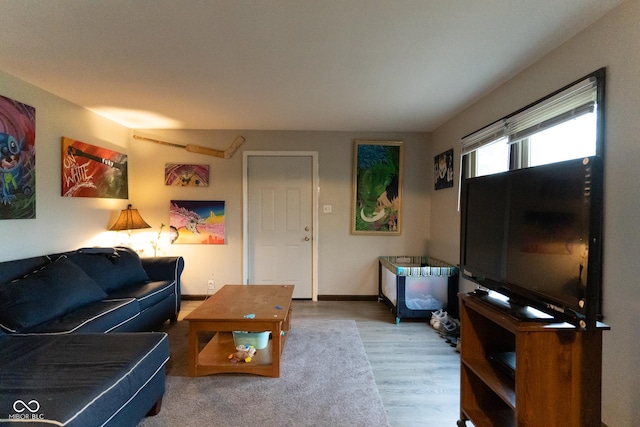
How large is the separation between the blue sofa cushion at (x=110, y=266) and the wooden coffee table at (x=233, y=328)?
101 centimetres

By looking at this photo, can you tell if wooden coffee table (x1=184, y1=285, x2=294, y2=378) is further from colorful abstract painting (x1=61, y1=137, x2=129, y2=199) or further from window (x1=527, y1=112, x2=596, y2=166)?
window (x1=527, y1=112, x2=596, y2=166)

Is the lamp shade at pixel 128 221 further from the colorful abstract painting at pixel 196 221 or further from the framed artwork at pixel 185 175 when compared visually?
the framed artwork at pixel 185 175

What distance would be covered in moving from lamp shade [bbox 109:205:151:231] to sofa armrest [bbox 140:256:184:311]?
52 centimetres

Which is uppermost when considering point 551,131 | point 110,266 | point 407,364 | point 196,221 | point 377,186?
point 551,131

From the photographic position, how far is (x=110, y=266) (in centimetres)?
271

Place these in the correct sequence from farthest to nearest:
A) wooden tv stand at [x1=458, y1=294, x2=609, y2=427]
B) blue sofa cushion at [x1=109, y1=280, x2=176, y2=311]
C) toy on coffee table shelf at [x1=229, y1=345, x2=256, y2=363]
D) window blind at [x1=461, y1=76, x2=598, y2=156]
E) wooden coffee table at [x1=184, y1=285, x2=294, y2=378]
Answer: blue sofa cushion at [x1=109, y1=280, x2=176, y2=311] → toy on coffee table shelf at [x1=229, y1=345, x2=256, y2=363] → wooden coffee table at [x1=184, y1=285, x2=294, y2=378] → window blind at [x1=461, y1=76, x2=598, y2=156] → wooden tv stand at [x1=458, y1=294, x2=609, y2=427]

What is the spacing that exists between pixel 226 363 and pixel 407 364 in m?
1.39

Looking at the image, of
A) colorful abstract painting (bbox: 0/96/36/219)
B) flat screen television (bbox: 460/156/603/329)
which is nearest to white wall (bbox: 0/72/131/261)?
colorful abstract painting (bbox: 0/96/36/219)

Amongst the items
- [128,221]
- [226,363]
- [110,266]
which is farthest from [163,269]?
[226,363]

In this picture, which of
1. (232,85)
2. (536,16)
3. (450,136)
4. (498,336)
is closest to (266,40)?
(232,85)

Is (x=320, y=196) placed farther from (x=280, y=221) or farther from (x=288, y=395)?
(x=288, y=395)

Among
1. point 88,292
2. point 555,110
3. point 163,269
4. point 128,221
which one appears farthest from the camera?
point 128,221

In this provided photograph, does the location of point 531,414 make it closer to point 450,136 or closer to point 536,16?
point 536,16

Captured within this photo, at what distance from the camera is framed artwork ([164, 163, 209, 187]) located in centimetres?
384
